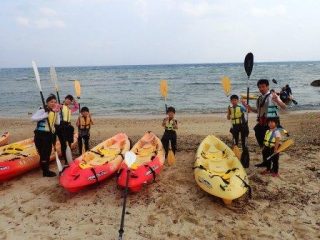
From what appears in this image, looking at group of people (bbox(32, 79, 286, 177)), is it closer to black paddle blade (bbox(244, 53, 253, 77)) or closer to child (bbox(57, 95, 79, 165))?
child (bbox(57, 95, 79, 165))

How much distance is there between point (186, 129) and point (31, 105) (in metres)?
13.2

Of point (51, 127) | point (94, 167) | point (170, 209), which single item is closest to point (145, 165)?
point (94, 167)

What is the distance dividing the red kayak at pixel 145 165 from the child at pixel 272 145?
209 cm

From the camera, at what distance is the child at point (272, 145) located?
615 cm

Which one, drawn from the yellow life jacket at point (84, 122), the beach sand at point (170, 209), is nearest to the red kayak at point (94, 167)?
the beach sand at point (170, 209)

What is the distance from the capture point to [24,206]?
5.57 m

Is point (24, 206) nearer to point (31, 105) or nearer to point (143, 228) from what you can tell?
point (143, 228)

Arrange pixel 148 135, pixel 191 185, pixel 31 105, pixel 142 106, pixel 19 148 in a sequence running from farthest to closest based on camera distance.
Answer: pixel 31 105 < pixel 142 106 < pixel 148 135 < pixel 19 148 < pixel 191 185

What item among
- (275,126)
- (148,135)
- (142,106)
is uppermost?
(275,126)

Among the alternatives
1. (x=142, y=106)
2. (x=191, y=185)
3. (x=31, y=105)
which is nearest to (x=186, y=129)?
(x=191, y=185)

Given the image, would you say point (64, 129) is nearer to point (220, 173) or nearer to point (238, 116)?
point (220, 173)

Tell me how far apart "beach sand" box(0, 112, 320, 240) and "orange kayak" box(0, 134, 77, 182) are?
18cm

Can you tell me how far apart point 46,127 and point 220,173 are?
3.50 m

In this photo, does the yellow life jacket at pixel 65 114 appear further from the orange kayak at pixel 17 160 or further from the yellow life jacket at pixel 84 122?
the orange kayak at pixel 17 160
